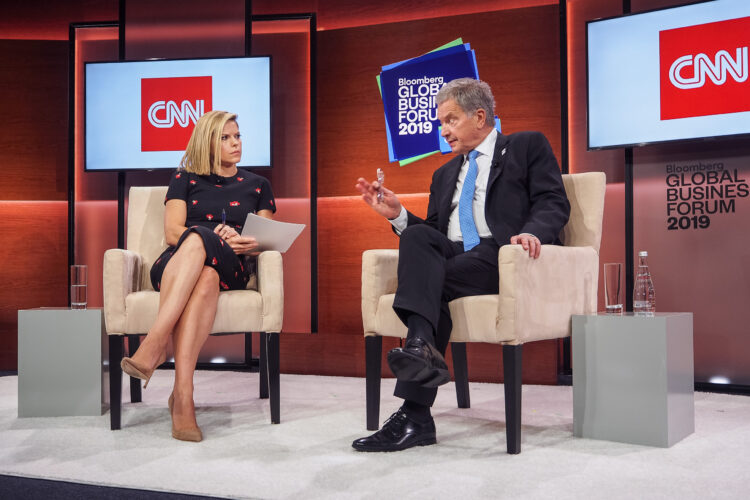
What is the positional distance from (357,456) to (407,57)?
9.64 ft

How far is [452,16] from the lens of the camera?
426 cm

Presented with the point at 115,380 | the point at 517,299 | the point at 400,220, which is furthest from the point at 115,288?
the point at 517,299

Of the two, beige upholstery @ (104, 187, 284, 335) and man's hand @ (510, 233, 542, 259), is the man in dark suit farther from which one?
beige upholstery @ (104, 187, 284, 335)

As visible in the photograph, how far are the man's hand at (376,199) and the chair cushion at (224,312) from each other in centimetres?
59

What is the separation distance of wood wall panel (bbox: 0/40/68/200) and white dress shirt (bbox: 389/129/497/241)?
3.15m

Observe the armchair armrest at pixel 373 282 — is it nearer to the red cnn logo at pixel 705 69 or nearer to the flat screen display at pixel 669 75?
the flat screen display at pixel 669 75

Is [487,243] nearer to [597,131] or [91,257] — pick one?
[597,131]

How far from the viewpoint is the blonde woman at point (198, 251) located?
7.88 feet

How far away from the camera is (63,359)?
285 cm

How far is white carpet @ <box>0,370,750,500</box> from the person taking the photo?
1783mm

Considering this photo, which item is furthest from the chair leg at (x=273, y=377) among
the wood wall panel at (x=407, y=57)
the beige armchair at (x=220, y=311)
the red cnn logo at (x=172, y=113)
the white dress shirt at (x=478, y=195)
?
the red cnn logo at (x=172, y=113)

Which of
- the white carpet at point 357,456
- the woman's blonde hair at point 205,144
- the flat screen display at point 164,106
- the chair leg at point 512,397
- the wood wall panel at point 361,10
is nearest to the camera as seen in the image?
the white carpet at point 357,456

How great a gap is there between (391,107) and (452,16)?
67 cm

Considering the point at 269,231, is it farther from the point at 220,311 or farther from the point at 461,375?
the point at 461,375
